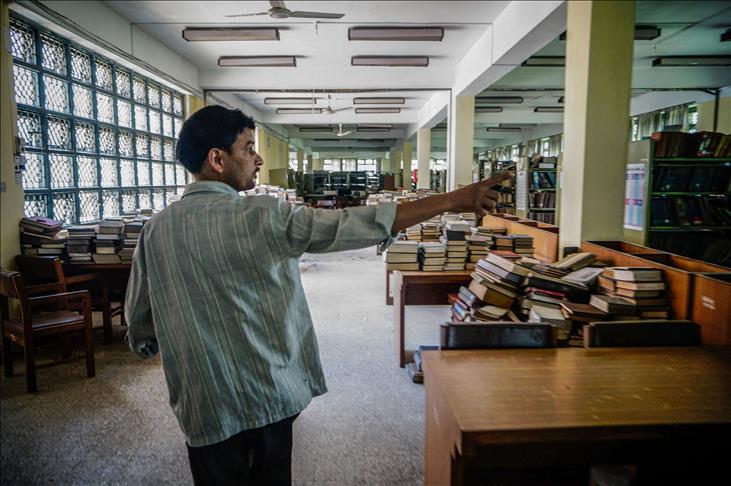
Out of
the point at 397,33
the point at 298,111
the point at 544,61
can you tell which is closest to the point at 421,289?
the point at 397,33

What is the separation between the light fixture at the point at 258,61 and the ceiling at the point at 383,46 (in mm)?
179

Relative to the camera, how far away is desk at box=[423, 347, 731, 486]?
4.27 ft

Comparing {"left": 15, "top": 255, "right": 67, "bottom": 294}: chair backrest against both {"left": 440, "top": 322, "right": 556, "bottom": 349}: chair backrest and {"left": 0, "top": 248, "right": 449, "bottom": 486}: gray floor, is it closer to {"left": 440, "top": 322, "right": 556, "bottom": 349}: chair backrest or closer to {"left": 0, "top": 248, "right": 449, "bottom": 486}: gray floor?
{"left": 0, "top": 248, "right": 449, "bottom": 486}: gray floor

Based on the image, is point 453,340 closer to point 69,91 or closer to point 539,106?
point 69,91

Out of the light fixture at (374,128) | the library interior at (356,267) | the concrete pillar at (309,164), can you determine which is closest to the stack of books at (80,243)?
the library interior at (356,267)

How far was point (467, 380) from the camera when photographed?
5.41 ft

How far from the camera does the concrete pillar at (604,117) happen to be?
365 cm

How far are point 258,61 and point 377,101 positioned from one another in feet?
16.1

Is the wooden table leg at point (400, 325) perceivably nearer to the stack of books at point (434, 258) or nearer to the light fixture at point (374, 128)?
the stack of books at point (434, 258)

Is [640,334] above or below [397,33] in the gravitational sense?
below

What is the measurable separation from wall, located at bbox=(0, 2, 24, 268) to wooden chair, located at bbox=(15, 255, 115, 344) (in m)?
0.14

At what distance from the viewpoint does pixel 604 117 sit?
3656mm

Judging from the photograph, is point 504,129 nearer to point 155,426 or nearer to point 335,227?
point 155,426

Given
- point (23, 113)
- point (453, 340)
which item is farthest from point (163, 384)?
point (23, 113)
